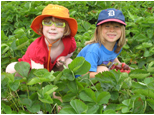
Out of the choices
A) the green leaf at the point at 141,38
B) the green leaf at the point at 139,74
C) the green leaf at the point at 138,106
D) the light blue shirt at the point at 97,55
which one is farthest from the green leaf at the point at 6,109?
the green leaf at the point at 141,38

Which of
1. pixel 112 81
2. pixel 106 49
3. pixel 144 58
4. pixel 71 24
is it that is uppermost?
pixel 71 24

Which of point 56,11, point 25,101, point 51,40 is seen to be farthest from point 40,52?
point 25,101

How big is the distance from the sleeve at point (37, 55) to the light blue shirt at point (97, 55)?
41 cm

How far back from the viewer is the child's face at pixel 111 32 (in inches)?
67.4

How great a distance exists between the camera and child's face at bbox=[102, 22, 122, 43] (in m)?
1.71

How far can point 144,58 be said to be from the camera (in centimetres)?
225

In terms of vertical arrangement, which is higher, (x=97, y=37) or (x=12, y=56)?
(x=97, y=37)

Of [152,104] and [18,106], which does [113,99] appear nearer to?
[152,104]

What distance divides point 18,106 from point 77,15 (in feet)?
8.66

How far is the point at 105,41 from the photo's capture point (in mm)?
1821

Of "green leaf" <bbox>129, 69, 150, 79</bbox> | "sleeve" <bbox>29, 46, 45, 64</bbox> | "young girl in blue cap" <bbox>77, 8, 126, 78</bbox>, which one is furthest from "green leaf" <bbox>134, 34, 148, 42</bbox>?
"green leaf" <bbox>129, 69, 150, 79</bbox>

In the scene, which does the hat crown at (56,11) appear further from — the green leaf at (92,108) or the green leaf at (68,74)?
the green leaf at (92,108)

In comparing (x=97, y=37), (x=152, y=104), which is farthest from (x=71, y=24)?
(x=152, y=104)

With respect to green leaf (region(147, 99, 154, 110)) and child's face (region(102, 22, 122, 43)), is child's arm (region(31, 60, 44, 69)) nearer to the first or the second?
child's face (region(102, 22, 122, 43))
